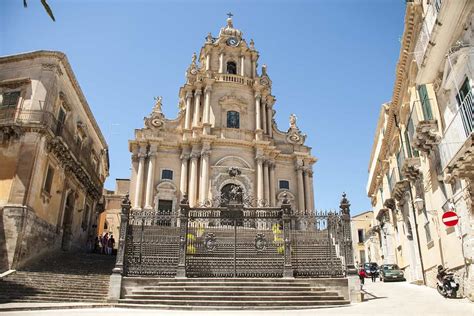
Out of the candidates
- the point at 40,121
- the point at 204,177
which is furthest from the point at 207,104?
the point at 40,121

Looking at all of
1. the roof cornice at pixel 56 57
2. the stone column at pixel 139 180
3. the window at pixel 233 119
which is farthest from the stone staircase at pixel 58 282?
the window at pixel 233 119

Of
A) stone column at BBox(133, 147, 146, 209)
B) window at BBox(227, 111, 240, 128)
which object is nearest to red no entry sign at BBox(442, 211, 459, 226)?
stone column at BBox(133, 147, 146, 209)

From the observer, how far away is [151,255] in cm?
1396

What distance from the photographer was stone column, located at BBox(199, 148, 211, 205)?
87.2ft

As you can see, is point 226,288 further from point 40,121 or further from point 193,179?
point 193,179

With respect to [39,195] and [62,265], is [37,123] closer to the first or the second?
[39,195]

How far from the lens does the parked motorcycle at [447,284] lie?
A: 11680 mm

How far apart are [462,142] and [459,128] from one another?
0.47 meters

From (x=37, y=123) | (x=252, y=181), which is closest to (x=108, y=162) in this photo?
(x=252, y=181)

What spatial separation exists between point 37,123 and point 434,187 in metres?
17.8

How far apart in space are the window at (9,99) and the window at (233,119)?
15183 mm

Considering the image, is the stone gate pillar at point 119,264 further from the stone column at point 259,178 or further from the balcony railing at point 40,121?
the stone column at point 259,178

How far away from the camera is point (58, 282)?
45.4ft

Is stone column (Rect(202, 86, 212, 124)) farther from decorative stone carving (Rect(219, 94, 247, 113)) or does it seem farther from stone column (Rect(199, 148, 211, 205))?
stone column (Rect(199, 148, 211, 205))
